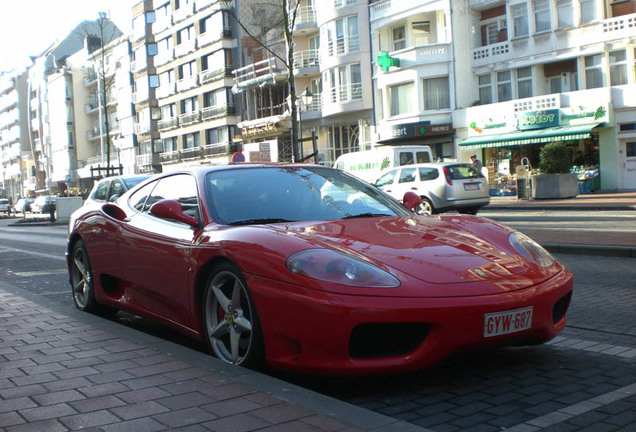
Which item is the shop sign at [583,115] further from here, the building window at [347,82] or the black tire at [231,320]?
the black tire at [231,320]

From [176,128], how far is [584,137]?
4244 cm

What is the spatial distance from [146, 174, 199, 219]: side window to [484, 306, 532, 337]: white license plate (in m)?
2.11

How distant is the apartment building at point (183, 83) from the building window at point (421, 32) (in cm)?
1959

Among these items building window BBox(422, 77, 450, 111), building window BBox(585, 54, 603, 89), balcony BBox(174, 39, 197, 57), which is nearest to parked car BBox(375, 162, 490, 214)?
building window BBox(585, 54, 603, 89)

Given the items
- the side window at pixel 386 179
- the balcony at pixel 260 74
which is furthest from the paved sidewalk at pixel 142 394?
the balcony at pixel 260 74

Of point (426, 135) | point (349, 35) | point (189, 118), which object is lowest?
point (426, 135)

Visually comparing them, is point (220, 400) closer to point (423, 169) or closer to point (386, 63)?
point (423, 169)

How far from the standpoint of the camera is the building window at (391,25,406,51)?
130 feet

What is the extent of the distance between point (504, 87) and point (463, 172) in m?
16.3

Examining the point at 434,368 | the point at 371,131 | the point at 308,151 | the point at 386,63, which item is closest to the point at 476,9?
the point at 386,63

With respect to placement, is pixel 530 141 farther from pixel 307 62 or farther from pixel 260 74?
pixel 260 74

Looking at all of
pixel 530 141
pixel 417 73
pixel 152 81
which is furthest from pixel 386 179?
pixel 152 81

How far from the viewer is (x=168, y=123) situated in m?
66.0

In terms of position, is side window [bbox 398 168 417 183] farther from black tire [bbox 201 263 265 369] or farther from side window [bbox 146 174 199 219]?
black tire [bbox 201 263 265 369]
